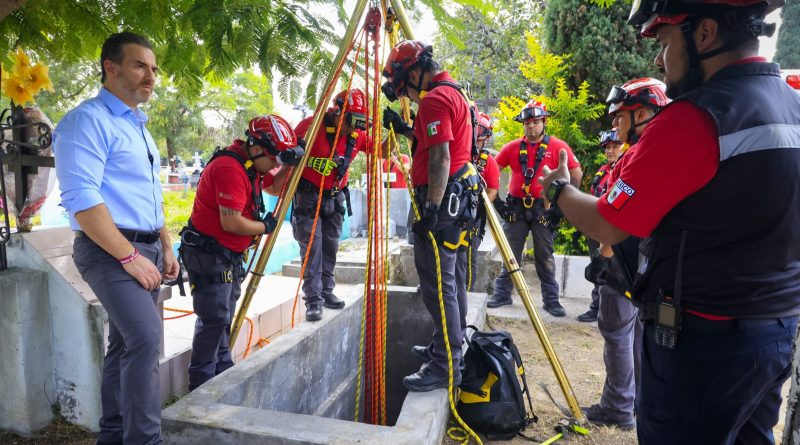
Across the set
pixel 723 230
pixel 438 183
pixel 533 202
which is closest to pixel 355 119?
pixel 438 183

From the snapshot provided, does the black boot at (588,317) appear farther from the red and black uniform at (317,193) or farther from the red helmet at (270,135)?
the red helmet at (270,135)

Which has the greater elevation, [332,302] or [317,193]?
[317,193]

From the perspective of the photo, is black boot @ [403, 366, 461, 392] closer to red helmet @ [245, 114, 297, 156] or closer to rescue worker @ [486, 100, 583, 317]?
red helmet @ [245, 114, 297, 156]

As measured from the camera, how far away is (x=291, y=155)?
11.7 feet

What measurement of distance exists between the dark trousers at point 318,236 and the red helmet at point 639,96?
2.65 metres

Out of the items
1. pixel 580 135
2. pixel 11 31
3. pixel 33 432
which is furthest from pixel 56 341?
pixel 580 135

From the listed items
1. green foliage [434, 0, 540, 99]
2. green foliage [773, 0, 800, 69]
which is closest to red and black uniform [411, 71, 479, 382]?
green foliage [434, 0, 540, 99]

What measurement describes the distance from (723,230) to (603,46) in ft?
23.3

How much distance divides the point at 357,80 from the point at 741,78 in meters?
2.83

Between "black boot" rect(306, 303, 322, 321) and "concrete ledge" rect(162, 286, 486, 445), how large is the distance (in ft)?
0.23

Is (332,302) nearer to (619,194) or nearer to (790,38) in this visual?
(619,194)

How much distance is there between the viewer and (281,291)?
5355mm

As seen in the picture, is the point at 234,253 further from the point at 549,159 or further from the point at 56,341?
the point at 549,159

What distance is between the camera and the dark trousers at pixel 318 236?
453 centimetres
